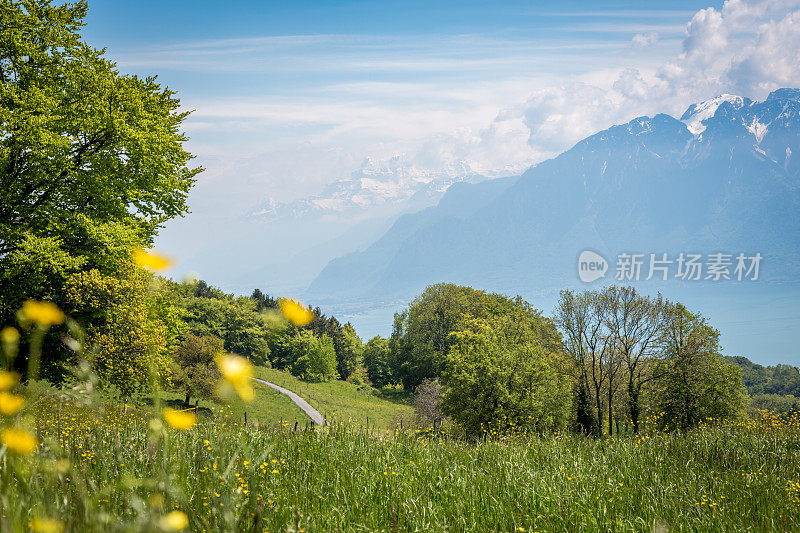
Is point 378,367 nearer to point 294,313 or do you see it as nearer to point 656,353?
point 656,353

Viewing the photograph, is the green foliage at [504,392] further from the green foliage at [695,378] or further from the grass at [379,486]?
the grass at [379,486]

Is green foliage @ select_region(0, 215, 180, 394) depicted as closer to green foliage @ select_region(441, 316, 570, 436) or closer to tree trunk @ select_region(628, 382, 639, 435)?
green foliage @ select_region(441, 316, 570, 436)

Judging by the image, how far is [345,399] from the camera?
63156 millimetres

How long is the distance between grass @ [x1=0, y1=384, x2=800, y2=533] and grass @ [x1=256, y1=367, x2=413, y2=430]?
1824 inches

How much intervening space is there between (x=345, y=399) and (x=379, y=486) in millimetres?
60583

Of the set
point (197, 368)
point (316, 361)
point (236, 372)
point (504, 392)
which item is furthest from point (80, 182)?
point (316, 361)

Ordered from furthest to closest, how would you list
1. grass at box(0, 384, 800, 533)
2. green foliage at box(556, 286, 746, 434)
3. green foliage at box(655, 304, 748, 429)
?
1. green foliage at box(556, 286, 746, 434)
2. green foliage at box(655, 304, 748, 429)
3. grass at box(0, 384, 800, 533)

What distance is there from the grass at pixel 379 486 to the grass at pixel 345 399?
152 ft

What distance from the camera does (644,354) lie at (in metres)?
35.3

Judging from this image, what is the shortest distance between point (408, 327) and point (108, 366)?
6059 cm

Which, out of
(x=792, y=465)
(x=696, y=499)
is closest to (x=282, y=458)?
(x=696, y=499)

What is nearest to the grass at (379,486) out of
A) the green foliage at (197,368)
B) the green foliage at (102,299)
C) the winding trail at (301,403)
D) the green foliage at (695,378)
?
the green foliage at (102,299)

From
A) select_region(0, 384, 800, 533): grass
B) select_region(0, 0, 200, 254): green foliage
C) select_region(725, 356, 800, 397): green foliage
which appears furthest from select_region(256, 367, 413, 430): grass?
select_region(725, 356, 800, 397): green foliage

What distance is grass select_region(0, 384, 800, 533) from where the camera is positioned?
11.8 feet
